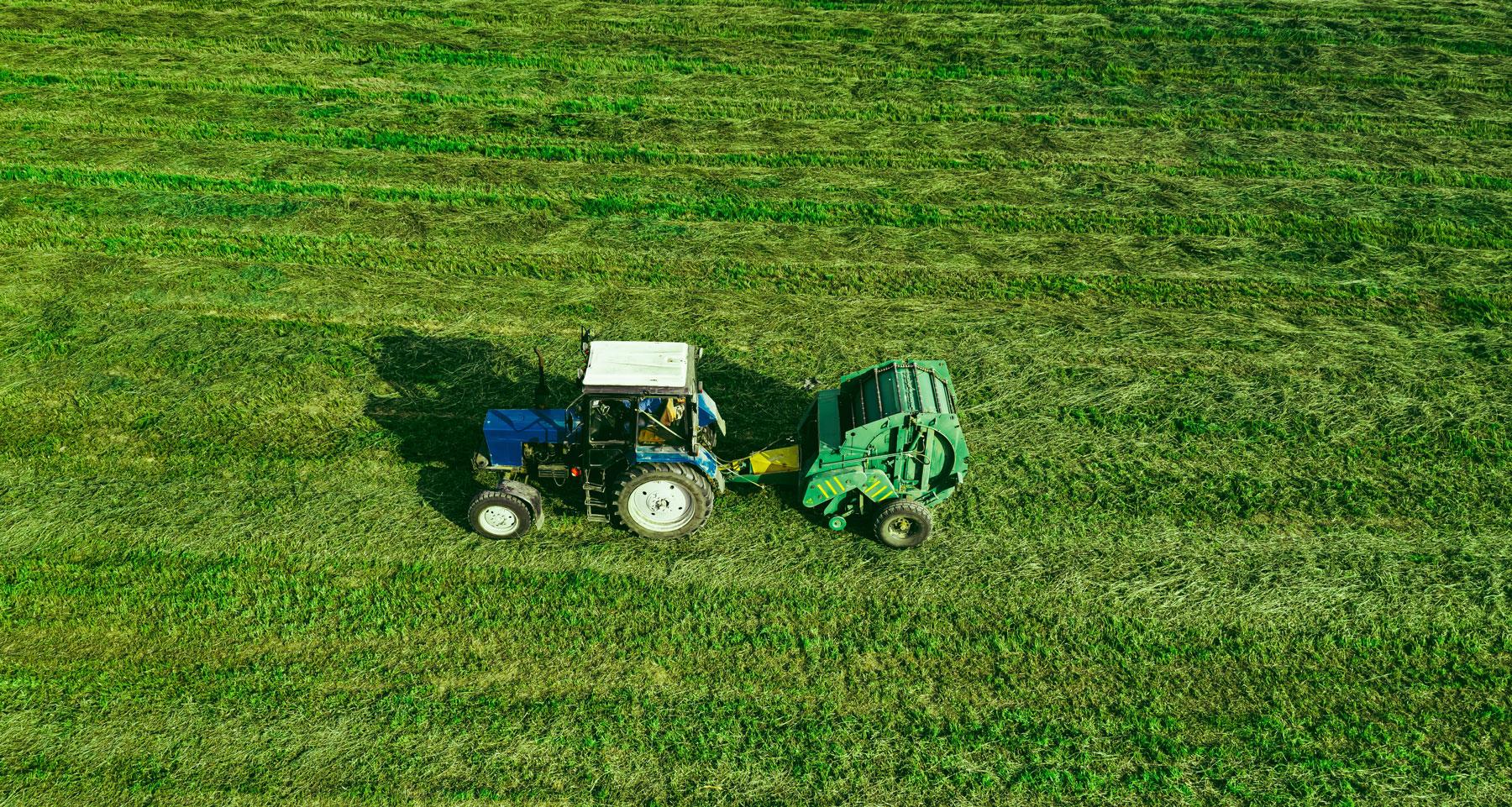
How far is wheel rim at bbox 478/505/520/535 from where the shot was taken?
32.3 feet

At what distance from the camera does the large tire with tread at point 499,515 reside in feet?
31.9

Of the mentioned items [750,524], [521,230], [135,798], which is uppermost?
[521,230]

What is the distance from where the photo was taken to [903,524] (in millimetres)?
9875

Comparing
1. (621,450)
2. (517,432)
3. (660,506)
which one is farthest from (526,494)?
(660,506)

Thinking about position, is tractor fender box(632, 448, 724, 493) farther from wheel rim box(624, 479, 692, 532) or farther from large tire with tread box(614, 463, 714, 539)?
wheel rim box(624, 479, 692, 532)

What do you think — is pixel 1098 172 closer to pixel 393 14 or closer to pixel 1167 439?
pixel 1167 439

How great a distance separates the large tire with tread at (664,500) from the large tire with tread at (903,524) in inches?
65.5

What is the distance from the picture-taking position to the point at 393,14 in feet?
74.8

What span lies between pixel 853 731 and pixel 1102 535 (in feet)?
11.8

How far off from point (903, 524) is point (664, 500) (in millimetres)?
2319

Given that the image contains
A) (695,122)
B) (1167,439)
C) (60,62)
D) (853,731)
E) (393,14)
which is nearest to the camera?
(853,731)

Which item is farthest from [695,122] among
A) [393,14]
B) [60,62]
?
[60,62]

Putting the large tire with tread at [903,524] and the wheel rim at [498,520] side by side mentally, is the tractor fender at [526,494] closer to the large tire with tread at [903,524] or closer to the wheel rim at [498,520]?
the wheel rim at [498,520]

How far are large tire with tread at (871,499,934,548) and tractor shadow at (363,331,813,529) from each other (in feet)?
3.92
